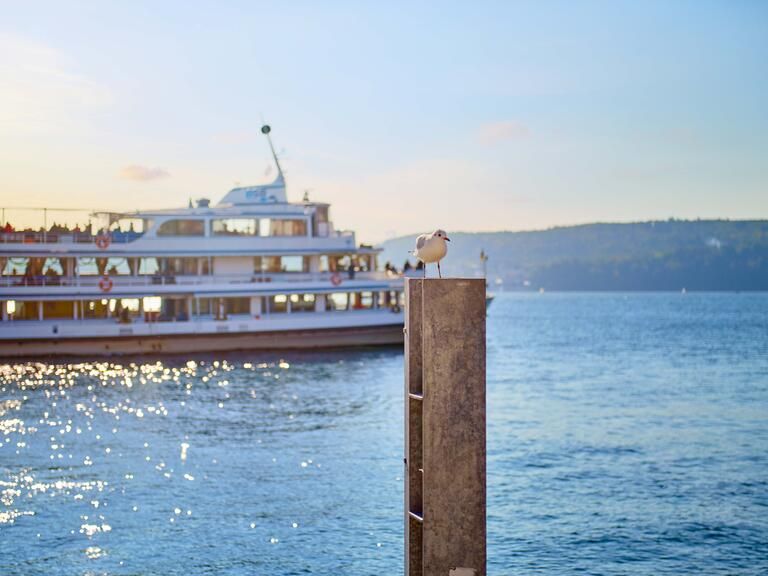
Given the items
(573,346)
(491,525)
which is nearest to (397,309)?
(573,346)

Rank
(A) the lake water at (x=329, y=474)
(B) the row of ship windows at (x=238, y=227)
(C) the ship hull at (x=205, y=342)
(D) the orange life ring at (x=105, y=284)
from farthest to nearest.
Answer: (B) the row of ship windows at (x=238, y=227) → (D) the orange life ring at (x=105, y=284) → (C) the ship hull at (x=205, y=342) → (A) the lake water at (x=329, y=474)

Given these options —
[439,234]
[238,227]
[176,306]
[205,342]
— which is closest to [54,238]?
[176,306]

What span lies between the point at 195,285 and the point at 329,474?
3180 centimetres

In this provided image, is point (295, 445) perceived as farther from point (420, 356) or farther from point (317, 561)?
point (420, 356)

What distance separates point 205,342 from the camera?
174 ft

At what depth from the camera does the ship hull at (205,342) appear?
50.3 meters

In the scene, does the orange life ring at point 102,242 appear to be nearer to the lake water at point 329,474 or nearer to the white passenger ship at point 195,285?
the white passenger ship at point 195,285

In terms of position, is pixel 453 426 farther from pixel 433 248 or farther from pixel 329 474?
pixel 329 474

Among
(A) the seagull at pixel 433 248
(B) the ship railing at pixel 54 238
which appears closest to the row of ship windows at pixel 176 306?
(B) the ship railing at pixel 54 238

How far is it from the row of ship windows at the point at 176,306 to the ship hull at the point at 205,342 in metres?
1.60

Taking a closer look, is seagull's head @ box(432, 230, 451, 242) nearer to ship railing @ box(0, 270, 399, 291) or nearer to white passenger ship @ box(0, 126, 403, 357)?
white passenger ship @ box(0, 126, 403, 357)

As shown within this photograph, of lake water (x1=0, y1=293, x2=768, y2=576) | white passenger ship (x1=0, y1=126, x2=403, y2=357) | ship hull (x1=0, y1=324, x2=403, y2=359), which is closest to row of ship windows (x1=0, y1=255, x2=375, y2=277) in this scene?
white passenger ship (x1=0, y1=126, x2=403, y2=357)

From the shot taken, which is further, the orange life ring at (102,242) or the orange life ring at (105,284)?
the orange life ring at (102,242)

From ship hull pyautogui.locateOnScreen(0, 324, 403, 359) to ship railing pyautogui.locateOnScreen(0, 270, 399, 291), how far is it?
2.90 metres
